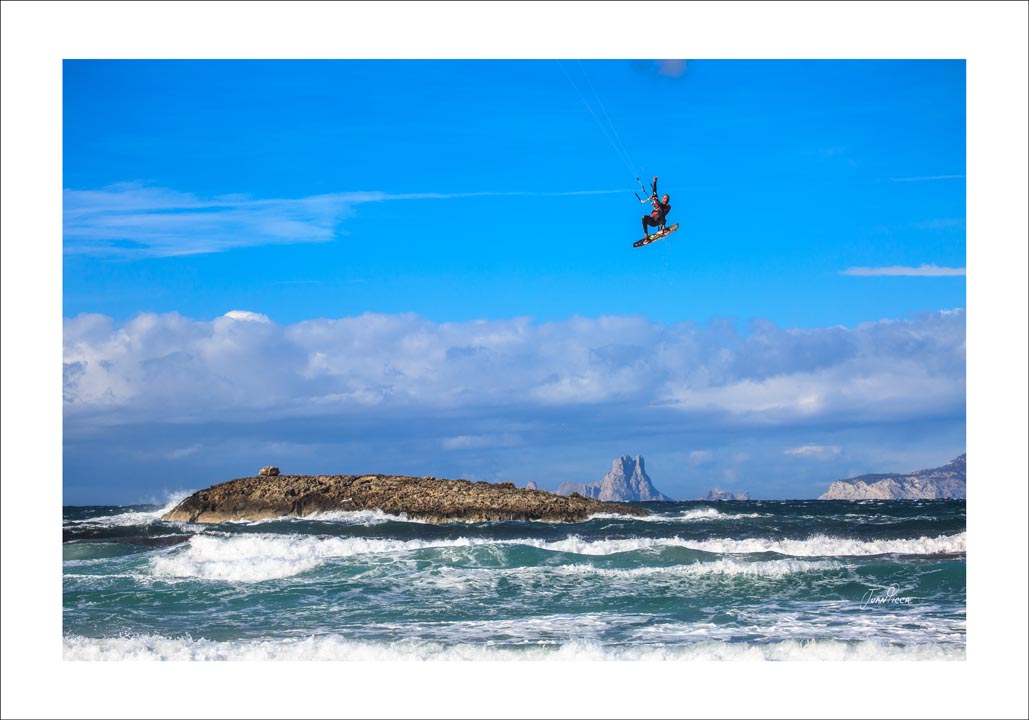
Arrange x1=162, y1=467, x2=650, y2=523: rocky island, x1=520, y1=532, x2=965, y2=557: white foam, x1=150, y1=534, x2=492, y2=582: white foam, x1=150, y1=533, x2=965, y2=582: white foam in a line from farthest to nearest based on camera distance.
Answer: x1=162, y1=467, x2=650, y2=523: rocky island, x1=520, y1=532, x2=965, y2=557: white foam, x1=150, y1=533, x2=965, y2=582: white foam, x1=150, y1=534, x2=492, y2=582: white foam

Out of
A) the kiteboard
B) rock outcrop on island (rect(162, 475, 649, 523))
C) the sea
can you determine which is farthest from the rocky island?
the kiteboard

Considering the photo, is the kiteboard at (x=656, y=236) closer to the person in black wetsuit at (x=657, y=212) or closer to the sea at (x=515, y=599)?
the person in black wetsuit at (x=657, y=212)

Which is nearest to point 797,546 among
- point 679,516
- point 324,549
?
point 324,549

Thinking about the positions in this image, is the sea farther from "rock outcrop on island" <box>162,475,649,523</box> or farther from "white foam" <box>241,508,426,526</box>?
"rock outcrop on island" <box>162,475,649,523</box>

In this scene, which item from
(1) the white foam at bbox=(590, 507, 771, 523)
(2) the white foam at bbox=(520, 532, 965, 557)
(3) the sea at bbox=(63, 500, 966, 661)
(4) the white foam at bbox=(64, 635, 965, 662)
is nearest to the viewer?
(4) the white foam at bbox=(64, 635, 965, 662)

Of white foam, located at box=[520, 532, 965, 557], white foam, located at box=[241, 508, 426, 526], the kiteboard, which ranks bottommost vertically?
white foam, located at box=[241, 508, 426, 526]

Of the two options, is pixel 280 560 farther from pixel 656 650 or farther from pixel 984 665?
pixel 984 665

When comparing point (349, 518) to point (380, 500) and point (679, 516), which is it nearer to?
point (380, 500)

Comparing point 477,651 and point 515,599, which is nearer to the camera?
point 477,651

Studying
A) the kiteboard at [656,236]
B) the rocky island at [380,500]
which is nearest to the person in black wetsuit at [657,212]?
the kiteboard at [656,236]
